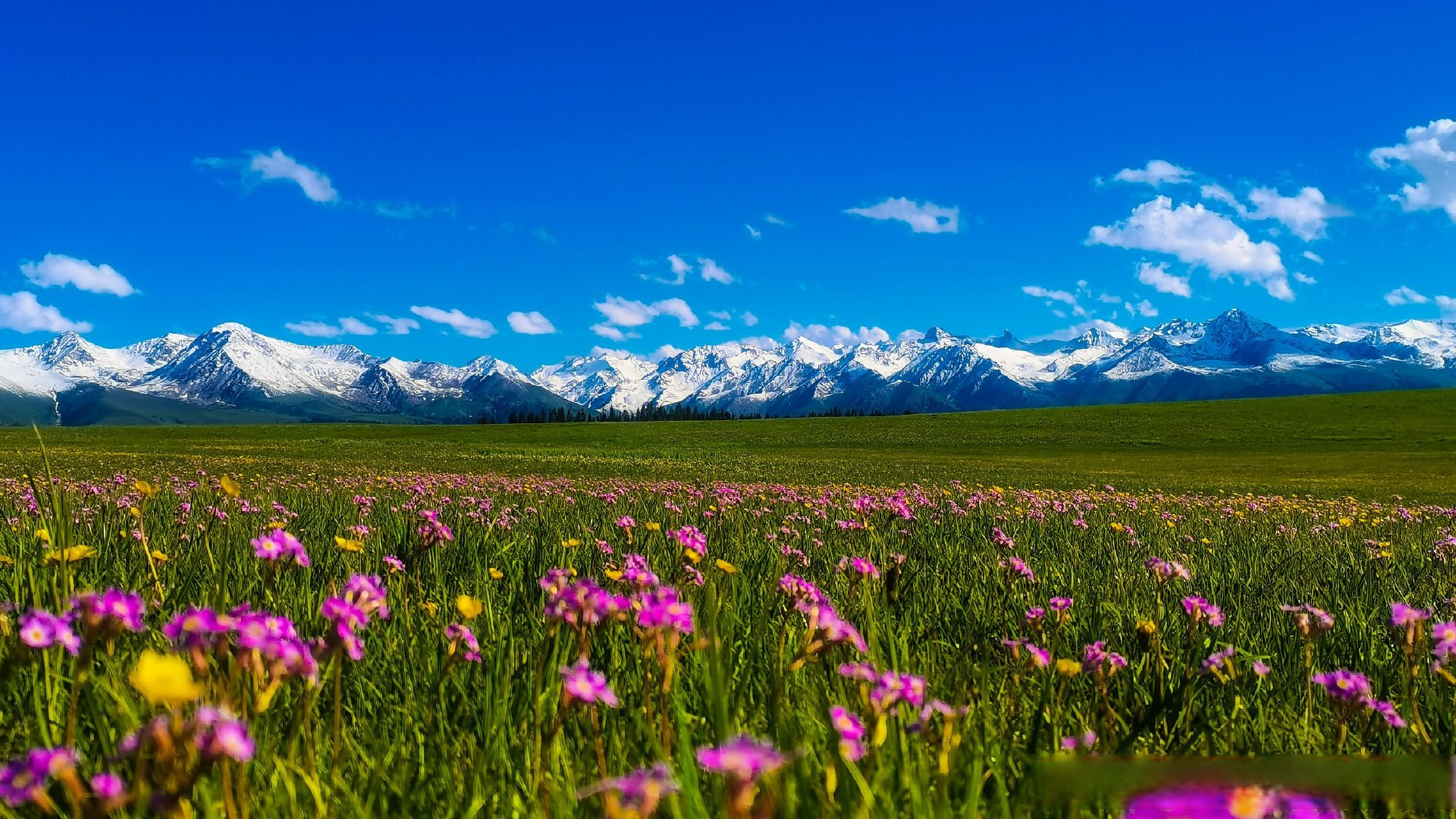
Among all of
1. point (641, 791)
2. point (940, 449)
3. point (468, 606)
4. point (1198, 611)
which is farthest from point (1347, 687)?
point (940, 449)

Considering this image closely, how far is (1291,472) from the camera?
36781mm

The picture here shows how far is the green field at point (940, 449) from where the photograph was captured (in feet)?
82.9

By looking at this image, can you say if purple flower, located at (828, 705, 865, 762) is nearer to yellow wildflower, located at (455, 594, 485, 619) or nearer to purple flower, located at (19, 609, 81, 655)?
yellow wildflower, located at (455, 594, 485, 619)

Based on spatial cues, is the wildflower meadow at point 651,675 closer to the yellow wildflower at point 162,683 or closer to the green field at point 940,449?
the yellow wildflower at point 162,683

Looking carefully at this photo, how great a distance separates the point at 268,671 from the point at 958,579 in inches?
153

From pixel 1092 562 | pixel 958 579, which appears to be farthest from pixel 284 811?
pixel 1092 562

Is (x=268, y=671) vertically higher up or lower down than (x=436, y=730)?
higher up

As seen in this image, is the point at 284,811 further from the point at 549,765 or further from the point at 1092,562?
the point at 1092,562

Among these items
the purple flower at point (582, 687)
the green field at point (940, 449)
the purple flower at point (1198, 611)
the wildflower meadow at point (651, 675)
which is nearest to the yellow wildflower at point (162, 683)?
the wildflower meadow at point (651, 675)

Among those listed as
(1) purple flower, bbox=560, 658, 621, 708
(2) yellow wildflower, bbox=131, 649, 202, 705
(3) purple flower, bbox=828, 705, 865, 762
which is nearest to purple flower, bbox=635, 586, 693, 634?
(1) purple flower, bbox=560, 658, 621, 708

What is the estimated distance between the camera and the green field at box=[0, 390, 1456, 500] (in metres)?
25.3

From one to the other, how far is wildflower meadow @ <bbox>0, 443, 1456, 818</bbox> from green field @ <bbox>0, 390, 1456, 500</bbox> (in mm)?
14830

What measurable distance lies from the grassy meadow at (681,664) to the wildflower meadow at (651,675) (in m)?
0.02

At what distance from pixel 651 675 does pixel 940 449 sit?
69745mm
